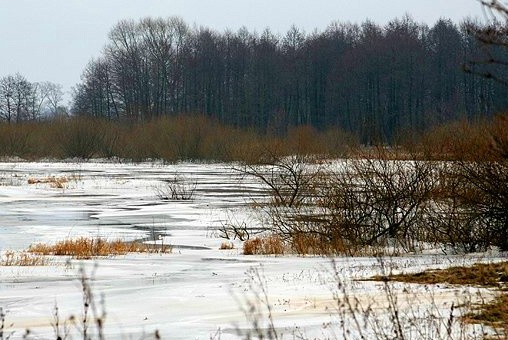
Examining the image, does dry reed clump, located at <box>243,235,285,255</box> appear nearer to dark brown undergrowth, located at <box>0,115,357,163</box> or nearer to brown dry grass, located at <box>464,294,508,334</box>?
brown dry grass, located at <box>464,294,508,334</box>

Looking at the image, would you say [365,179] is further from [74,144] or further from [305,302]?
[74,144]

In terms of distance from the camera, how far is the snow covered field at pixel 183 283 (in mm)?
8414

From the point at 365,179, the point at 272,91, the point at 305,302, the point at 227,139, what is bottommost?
the point at 305,302

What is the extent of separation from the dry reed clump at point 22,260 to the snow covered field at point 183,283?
0.50 meters

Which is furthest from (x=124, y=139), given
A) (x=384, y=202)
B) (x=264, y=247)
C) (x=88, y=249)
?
(x=88, y=249)

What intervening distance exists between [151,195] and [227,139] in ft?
95.6

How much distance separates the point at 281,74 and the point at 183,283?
251ft

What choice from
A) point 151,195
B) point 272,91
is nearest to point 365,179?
point 151,195

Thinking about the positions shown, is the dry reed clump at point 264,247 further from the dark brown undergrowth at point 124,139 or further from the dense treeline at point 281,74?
the dense treeline at point 281,74

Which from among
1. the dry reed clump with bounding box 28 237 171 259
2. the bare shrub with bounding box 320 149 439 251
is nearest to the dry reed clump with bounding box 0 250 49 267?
the dry reed clump with bounding box 28 237 171 259

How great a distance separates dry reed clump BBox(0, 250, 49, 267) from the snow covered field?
502 mm

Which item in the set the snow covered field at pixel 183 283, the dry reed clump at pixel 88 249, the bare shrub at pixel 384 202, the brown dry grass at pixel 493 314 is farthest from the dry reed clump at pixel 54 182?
the brown dry grass at pixel 493 314

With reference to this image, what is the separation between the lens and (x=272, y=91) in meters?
88.1

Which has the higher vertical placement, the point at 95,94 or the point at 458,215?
the point at 95,94
